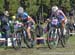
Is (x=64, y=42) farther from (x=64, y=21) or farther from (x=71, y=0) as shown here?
(x=71, y=0)

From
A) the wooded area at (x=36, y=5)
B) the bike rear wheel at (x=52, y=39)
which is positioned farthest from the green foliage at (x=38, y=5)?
the bike rear wheel at (x=52, y=39)

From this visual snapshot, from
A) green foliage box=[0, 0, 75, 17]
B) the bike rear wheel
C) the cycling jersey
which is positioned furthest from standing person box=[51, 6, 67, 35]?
green foliage box=[0, 0, 75, 17]

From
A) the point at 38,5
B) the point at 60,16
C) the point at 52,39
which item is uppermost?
the point at 60,16

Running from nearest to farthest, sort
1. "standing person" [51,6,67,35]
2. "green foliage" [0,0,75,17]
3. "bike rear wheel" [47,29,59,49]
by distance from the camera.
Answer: "bike rear wheel" [47,29,59,49] < "standing person" [51,6,67,35] < "green foliage" [0,0,75,17]

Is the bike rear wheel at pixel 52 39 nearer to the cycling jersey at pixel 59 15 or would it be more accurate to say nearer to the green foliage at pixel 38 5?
the cycling jersey at pixel 59 15

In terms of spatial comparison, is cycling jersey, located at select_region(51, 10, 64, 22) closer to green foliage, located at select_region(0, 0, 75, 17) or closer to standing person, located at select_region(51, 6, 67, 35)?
standing person, located at select_region(51, 6, 67, 35)

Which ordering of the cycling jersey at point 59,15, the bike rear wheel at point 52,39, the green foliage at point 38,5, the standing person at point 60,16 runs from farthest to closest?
the green foliage at point 38,5
the cycling jersey at point 59,15
the standing person at point 60,16
the bike rear wheel at point 52,39

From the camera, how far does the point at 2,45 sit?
60.0 feet

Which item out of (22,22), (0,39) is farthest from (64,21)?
(0,39)

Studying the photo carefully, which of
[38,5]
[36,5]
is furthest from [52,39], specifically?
[38,5]

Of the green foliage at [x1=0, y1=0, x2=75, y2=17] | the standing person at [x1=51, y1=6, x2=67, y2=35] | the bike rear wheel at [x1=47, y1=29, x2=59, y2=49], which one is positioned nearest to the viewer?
the bike rear wheel at [x1=47, y1=29, x2=59, y2=49]

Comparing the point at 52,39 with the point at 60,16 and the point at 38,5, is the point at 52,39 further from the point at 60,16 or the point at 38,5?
the point at 38,5

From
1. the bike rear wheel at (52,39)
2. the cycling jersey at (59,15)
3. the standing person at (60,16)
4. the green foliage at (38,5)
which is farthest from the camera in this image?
the green foliage at (38,5)

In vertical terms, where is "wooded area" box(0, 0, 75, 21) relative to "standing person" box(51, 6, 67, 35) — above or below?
below
